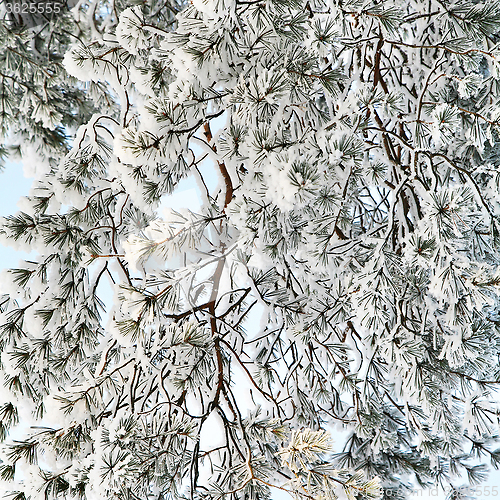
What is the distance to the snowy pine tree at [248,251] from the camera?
3.71ft

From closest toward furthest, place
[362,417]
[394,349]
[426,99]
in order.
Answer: [394,349]
[426,99]
[362,417]

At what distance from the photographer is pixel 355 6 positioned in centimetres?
125

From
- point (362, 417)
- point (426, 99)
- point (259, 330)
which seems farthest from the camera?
point (259, 330)

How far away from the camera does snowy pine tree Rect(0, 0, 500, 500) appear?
1.13m

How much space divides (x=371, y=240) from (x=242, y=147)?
1.60 feet

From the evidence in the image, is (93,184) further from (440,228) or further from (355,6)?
(440,228)

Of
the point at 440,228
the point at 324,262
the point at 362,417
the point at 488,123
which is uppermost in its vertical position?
the point at 488,123

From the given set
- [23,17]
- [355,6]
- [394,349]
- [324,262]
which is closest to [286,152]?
[324,262]

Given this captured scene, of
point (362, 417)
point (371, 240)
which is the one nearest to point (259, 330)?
point (362, 417)

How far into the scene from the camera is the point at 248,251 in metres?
1.38

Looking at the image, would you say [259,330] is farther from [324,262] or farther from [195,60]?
[195,60]

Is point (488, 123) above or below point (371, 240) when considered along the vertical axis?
above

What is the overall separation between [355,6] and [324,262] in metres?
0.72

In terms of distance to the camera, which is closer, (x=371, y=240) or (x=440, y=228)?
(x=440, y=228)
